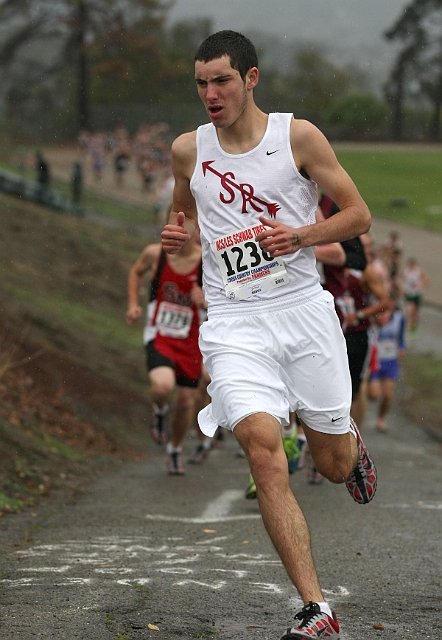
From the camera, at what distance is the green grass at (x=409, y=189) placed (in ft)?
205

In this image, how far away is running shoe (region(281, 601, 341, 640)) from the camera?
416 centimetres

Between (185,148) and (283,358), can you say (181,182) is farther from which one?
(283,358)

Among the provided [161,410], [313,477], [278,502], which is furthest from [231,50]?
[161,410]

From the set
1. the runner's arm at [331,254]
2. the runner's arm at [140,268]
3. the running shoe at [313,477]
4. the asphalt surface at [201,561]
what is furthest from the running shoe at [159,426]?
the runner's arm at [331,254]

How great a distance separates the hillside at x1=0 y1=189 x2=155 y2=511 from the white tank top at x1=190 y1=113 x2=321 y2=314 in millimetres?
3342

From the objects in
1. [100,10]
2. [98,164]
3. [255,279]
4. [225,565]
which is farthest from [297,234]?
[100,10]

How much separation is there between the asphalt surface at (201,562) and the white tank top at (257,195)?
137 centimetres

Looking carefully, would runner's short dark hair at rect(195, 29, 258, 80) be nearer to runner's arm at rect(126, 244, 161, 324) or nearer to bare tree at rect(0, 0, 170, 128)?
runner's arm at rect(126, 244, 161, 324)

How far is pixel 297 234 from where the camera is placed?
15.6 feet

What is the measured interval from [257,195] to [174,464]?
4.94 meters

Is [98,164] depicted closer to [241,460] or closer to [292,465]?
[241,460]

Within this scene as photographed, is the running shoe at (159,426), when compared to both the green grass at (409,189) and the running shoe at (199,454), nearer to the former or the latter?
the running shoe at (199,454)

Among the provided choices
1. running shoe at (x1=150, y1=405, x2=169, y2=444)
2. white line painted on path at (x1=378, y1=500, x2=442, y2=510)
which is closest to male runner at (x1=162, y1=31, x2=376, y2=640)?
white line painted on path at (x1=378, y1=500, x2=442, y2=510)

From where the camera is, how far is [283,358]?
4.96m
